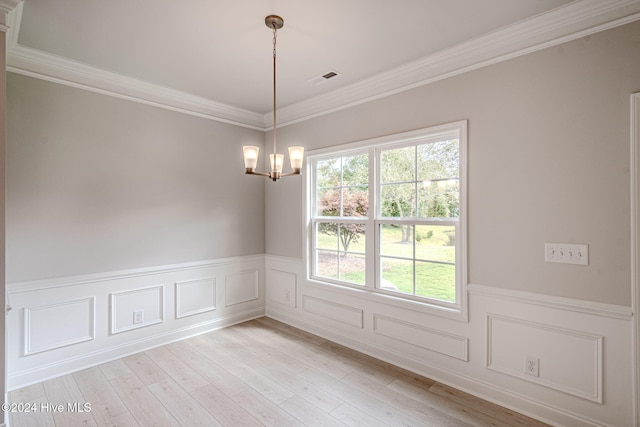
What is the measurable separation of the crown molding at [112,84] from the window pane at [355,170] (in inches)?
62.4

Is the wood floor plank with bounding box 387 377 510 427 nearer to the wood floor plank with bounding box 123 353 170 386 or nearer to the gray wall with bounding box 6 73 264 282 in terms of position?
the wood floor plank with bounding box 123 353 170 386

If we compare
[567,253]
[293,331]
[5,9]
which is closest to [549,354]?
[567,253]

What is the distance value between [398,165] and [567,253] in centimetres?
149

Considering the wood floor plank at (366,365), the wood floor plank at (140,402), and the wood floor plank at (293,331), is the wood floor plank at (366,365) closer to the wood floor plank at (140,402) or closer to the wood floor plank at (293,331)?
the wood floor plank at (293,331)

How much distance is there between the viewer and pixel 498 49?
234cm

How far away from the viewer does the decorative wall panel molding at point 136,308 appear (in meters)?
3.06

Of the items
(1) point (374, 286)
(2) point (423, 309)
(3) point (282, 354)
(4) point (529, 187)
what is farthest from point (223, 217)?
(4) point (529, 187)

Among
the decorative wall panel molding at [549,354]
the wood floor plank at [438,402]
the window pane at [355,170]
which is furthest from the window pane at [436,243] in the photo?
the wood floor plank at [438,402]

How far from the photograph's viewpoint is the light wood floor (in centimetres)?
217

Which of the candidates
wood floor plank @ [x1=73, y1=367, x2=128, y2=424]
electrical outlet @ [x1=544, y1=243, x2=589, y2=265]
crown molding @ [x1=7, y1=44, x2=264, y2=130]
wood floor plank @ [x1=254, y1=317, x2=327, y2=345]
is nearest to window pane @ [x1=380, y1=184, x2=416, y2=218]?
electrical outlet @ [x1=544, y1=243, x2=589, y2=265]

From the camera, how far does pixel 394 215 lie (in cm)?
305

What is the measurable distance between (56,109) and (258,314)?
315 cm

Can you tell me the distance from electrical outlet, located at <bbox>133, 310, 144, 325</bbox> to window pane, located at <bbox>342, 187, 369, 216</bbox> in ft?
7.86

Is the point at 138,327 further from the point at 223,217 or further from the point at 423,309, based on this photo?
the point at 423,309
